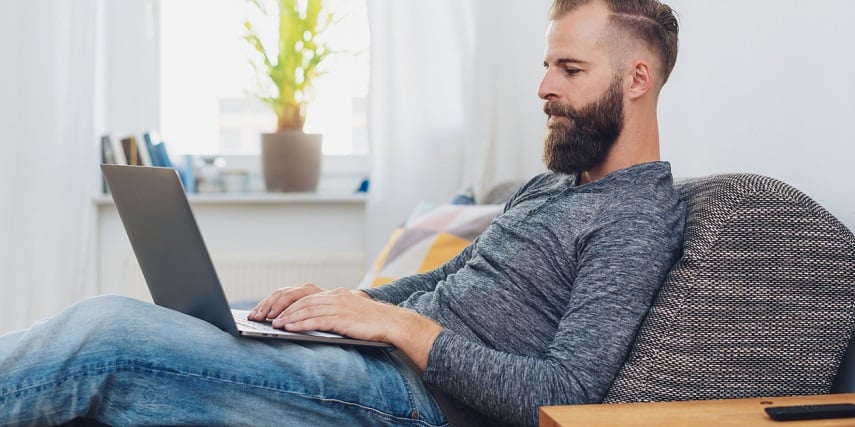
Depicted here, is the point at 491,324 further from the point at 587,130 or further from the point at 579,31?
the point at 579,31

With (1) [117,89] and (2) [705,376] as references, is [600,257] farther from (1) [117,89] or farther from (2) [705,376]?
(1) [117,89]

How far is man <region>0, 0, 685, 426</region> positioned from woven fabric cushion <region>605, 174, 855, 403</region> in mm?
43

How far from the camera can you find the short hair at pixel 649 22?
1.48 m

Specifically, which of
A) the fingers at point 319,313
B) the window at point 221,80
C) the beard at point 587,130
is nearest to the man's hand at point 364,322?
the fingers at point 319,313

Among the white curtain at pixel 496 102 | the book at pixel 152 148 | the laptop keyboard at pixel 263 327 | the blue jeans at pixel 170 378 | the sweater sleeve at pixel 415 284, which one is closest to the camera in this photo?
the blue jeans at pixel 170 378

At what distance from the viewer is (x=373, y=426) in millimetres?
1230

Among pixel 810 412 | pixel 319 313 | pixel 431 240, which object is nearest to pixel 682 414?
pixel 810 412

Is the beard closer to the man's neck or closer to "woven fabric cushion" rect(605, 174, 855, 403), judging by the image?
the man's neck

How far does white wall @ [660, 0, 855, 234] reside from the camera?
130 cm

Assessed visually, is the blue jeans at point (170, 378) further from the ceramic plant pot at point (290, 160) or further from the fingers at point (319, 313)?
the ceramic plant pot at point (290, 160)

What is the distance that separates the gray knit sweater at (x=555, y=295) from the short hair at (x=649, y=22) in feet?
0.61

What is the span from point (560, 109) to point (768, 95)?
1.08 ft

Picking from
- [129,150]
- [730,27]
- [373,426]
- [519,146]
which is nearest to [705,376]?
[373,426]

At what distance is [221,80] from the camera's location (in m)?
3.45
